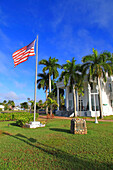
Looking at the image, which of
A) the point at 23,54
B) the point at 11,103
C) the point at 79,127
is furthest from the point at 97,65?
the point at 11,103

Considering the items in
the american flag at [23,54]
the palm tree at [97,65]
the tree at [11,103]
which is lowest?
the tree at [11,103]

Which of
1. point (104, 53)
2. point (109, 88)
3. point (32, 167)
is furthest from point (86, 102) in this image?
point (32, 167)

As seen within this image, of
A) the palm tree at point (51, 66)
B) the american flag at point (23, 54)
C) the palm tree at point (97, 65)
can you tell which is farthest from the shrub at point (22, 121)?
the palm tree at point (51, 66)

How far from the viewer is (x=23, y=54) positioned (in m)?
10.6

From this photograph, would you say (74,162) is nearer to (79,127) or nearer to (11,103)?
(79,127)

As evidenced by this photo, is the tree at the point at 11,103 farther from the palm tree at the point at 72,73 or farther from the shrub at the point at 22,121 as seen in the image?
the shrub at the point at 22,121

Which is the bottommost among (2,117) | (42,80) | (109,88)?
(2,117)

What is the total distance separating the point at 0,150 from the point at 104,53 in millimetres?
19296

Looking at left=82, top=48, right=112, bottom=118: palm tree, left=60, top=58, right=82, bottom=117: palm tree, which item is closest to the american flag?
left=82, top=48, right=112, bottom=118: palm tree

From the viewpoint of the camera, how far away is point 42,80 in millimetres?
32625

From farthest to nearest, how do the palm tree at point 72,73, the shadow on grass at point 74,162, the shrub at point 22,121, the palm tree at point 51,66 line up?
1. the palm tree at point 51,66
2. the palm tree at point 72,73
3. the shrub at point 22,121
4. the shadow on grass at point 74,162

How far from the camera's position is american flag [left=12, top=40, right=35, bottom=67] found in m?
10.5

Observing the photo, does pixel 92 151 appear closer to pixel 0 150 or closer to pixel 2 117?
pixel 0 150

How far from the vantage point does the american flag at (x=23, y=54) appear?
10469mm
